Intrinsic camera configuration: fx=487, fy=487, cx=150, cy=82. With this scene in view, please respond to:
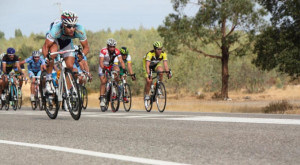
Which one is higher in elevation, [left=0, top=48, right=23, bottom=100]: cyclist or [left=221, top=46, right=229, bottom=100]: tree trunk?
[left=221, top=46, right=229, bottom=100]: tree trunk

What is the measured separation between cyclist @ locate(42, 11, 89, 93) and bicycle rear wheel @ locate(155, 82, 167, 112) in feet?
13.1

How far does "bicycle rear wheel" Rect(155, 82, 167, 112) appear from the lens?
13.2 m

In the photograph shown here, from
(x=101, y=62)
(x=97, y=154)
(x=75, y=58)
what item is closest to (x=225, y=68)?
(x=75, y=58)

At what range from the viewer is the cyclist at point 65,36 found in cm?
909

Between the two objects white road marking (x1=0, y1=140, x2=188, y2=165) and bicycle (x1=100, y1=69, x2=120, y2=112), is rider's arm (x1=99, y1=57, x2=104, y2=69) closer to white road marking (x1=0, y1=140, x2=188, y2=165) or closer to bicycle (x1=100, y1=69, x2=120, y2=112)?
bicycle (x1=100, y1=69, x2=120, y2=112)

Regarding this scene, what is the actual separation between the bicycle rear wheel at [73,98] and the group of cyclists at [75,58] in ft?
0.77

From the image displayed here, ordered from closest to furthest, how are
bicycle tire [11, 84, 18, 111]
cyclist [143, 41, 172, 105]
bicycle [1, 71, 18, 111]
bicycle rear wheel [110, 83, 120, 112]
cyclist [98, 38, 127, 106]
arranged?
cyclist [143, 41, 172, 105] < bicycle rear wheel [110, 83, 120, 112] < cyclist [98, 38, 127, 106] < bicycle tire [11, 84, 18, 111] < bicycle [1, 71, 18, 111]

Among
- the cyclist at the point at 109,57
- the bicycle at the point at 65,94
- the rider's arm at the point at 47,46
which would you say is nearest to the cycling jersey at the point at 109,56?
the cyclist at the point at 109,57

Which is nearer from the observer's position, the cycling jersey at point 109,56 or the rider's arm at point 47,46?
the rider's arm at point 47,46

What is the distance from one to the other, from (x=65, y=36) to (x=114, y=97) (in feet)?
13.8

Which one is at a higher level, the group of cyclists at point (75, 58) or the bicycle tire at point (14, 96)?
the group of cyclists at point (75, 58)

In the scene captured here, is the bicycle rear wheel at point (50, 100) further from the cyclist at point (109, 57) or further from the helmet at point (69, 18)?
the cyclist at point (109, 57)

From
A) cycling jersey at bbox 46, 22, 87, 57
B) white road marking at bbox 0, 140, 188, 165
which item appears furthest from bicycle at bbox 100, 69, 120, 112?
white road marking at bbox 0, 140, 188, 165

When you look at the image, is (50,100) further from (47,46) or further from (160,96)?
(160,96)
